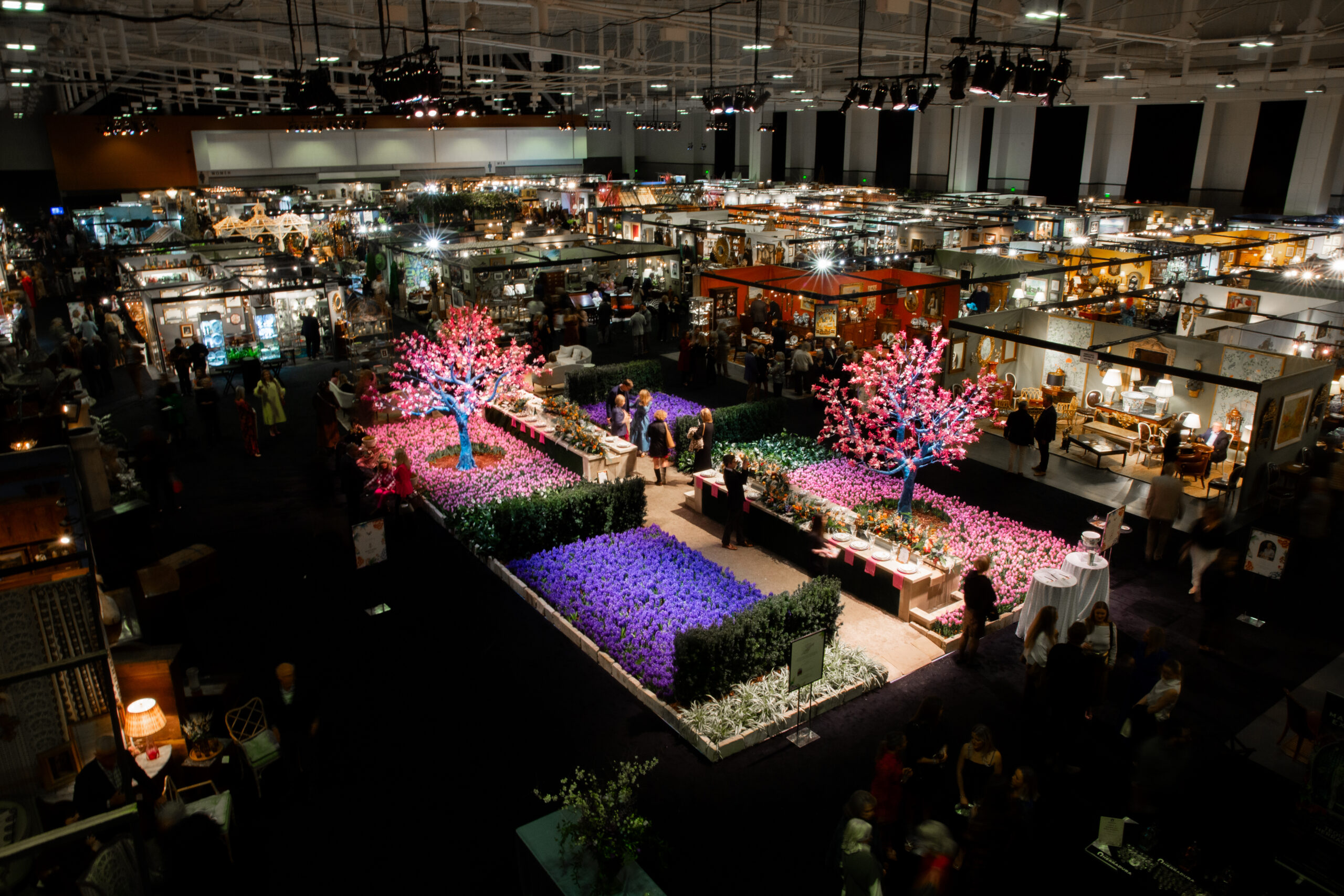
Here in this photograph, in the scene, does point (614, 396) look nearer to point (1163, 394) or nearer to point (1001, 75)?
point (1001, 75)

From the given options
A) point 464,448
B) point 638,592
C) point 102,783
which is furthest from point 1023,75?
point 102,783

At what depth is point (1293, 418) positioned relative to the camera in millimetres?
11086

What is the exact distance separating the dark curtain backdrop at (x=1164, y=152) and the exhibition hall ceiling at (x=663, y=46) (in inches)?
242

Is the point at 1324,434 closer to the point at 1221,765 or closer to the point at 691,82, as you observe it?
the point at 1221,765

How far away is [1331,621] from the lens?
8.25 m

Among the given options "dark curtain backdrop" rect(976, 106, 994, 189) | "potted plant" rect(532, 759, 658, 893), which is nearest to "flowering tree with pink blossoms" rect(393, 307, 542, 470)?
"potted plant" rect(532, 759, 658, 893)

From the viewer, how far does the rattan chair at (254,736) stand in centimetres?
580

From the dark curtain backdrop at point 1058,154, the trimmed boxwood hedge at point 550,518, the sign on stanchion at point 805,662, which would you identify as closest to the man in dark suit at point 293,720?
the trimmed boxwood hedge at point 550,518

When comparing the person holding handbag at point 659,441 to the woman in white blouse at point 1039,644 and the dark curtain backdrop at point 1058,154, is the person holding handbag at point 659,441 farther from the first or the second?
the dark curtain backdrop at point 1058,154

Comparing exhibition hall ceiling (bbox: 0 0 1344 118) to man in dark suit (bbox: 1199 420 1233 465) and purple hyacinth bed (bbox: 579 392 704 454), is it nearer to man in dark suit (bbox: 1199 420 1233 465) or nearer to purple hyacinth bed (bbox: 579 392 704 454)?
man in dark suit (bbox: 1199 420 1233 465)

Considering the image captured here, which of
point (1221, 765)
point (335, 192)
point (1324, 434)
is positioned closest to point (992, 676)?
point (1221, 765)

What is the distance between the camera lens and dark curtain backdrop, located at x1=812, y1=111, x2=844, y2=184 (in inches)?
1718

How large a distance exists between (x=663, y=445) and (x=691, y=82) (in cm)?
2391

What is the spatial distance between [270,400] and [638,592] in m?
8.09
